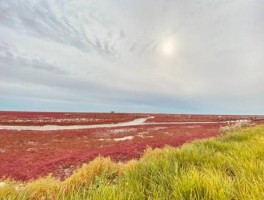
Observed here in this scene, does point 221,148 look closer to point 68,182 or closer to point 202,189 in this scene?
point 202,189

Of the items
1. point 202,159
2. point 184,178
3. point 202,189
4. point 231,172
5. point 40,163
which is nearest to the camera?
point 202,189

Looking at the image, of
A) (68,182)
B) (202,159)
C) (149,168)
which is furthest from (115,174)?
(202,159)

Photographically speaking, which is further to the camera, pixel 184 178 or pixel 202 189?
pixel 184 178

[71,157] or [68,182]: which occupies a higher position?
[68,182]

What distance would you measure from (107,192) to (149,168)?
2.01m

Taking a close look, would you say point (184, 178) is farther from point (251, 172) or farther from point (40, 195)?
→ point (40, 195)

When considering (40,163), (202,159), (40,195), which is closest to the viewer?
(40,195)

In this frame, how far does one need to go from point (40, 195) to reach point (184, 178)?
3.72 m

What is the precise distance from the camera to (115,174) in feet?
23.4

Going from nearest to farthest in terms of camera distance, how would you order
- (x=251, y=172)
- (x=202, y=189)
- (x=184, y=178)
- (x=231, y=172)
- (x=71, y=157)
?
(x=202, y=189), (x=184, y=178), (x=251, y=172), (x=231, y=172), (x=71, y=157)

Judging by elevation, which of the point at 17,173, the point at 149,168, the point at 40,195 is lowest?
the point at 17,173

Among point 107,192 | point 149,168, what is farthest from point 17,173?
point 107,192

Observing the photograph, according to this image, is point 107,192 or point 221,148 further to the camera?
point 221,148

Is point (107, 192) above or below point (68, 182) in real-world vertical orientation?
above
